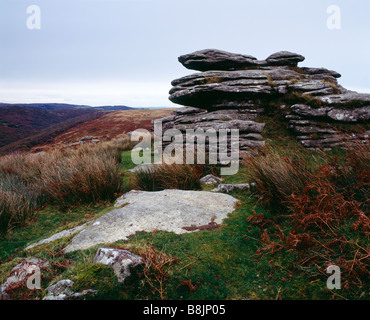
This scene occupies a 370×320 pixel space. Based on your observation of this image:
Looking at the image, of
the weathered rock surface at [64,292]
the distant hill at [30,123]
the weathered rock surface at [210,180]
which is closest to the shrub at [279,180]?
the weathered rock surface at [210,180]

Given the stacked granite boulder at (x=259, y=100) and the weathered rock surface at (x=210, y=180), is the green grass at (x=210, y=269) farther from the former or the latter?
the stacked granite boulder at (x=259, y=100)

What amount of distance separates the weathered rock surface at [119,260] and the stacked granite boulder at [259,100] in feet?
21.4

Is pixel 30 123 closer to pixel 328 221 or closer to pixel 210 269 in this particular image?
pixel 210 269

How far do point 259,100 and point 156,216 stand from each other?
29.5 ft

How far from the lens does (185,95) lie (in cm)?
1154

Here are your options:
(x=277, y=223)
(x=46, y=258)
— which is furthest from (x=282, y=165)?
(x=46, y=258)

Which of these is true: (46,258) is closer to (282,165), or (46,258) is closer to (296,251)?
(296,251)

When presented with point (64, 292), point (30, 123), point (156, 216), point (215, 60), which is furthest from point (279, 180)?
point (30, 123)

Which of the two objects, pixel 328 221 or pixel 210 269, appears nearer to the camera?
pixel 210 269

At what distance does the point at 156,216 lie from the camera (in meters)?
4.38

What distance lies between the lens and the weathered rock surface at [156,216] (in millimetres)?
3807

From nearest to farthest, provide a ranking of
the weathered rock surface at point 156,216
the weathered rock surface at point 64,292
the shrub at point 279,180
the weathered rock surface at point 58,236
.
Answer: the weathered rock surface at point 64,292
the weathered rock surface at point 156,216
the weathered rock surface at point 58,236
the shrub at point 279,180

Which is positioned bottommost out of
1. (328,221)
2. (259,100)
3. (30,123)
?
(328,221)
